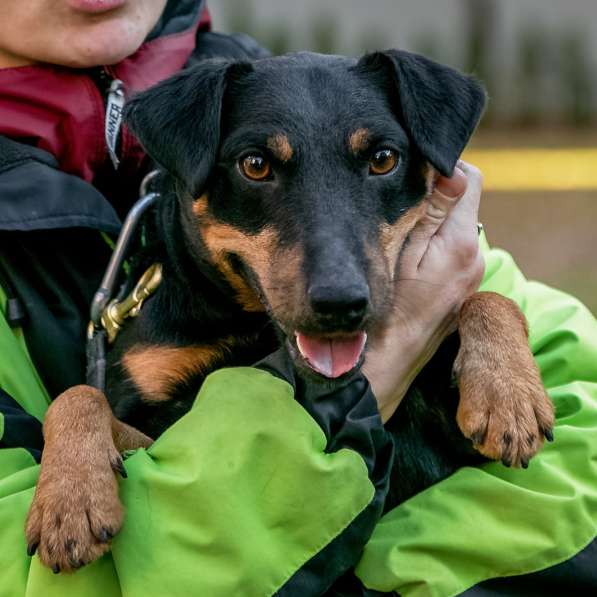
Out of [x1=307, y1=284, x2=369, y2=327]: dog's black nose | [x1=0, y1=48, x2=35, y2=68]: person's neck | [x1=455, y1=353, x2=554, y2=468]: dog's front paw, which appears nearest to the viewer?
[x1=307, y1=284, x2=369, y2=327]: dog's black nose

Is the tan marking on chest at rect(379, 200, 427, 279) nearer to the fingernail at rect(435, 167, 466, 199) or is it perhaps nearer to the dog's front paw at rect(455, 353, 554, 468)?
the fingernail at rect(435, 167, 466, 199)

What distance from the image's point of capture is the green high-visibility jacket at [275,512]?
2.43m

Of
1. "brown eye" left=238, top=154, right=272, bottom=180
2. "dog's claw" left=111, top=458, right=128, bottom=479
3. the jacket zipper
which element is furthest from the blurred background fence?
"dog's claw" left=111, top=458, right=128, bottom=479

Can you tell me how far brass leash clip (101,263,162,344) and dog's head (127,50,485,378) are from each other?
0.18 metres

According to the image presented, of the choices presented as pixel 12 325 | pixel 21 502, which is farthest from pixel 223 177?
pixel 21 502

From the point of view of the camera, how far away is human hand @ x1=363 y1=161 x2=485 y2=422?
2.87 meters

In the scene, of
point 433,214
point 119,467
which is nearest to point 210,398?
point 119,467

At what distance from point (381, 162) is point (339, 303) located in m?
0.47

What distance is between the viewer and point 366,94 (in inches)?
115

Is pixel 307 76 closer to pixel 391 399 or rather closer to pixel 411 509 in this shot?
pixel 391 399

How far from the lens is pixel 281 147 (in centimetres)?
278

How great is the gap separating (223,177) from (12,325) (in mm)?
659

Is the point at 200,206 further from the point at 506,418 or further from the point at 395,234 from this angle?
the point at 506,418

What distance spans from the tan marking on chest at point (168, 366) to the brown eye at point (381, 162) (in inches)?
24.3
